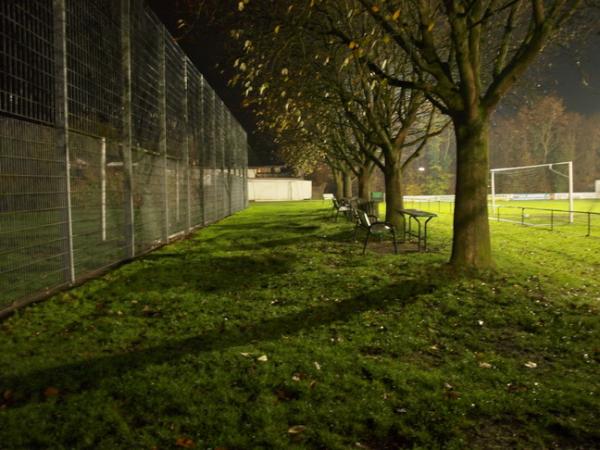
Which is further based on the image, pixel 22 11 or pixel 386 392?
pixel 22 11

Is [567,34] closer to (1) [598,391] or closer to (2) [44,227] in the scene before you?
(1) [598,391]

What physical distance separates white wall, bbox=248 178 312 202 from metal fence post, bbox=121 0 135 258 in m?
44.8

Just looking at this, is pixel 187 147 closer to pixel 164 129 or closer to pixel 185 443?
pixel 164 129

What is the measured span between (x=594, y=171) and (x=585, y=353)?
245ft

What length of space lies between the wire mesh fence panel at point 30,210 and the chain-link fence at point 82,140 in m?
0.01

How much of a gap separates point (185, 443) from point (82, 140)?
5.32 metres

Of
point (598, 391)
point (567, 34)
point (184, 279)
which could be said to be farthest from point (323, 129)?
point (598, 391)

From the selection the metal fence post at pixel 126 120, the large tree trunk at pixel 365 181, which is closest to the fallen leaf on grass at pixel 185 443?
the metal fence post at pixel 126 120

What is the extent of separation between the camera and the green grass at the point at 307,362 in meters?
3.12

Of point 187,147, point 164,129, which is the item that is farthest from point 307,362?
point 187,147

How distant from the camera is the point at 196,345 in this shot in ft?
15.5

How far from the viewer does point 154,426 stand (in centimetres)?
314

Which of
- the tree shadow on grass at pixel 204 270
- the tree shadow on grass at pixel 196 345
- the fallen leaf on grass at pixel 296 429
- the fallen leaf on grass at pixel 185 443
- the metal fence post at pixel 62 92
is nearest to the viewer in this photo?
the fallen leaf on grass at pixel 185 443

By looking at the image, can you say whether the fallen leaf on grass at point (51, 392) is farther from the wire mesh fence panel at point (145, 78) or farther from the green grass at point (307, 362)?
the wire mesh fence panel at point (145, 78)
